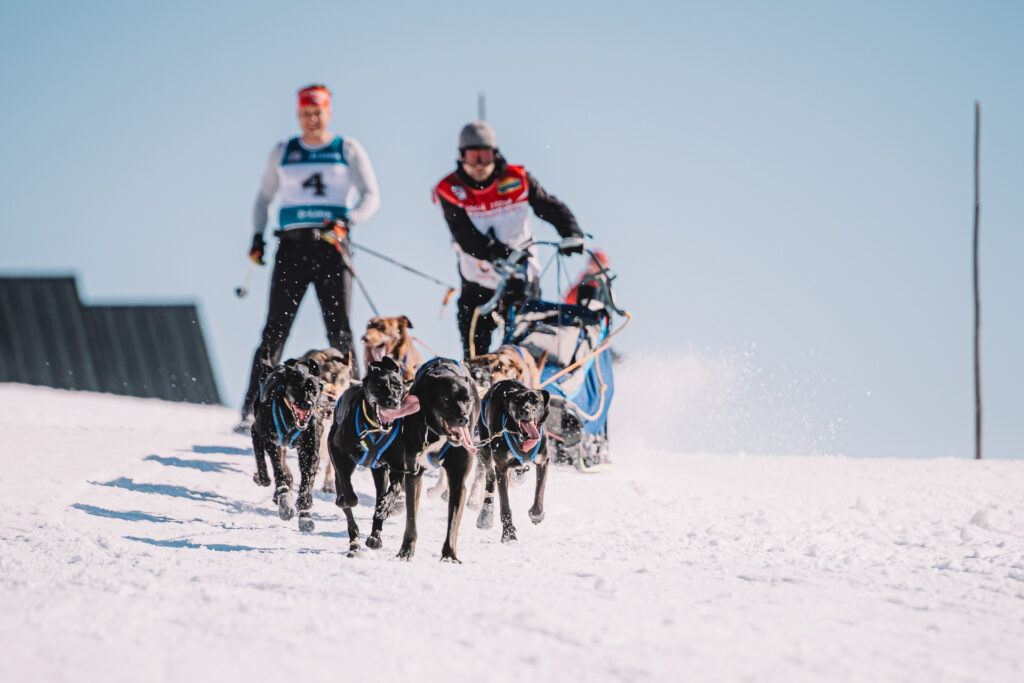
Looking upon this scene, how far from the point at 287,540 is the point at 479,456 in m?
1.00

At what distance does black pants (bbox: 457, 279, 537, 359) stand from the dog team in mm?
938

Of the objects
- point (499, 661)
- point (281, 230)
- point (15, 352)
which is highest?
point (281, 230)

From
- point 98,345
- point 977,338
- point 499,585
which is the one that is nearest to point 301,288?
point 499,585

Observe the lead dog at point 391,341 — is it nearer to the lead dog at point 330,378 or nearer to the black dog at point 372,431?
the lead dog at point 330,378

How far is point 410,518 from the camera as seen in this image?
15.1 feet

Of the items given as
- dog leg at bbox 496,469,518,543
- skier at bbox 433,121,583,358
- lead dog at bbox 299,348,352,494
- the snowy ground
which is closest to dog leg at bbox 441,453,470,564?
the snowy ground

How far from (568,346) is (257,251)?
7.78 feet

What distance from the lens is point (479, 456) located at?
5.36 metres

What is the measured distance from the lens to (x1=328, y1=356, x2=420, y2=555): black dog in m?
4.38

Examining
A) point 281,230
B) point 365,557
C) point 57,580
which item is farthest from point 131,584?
point 281,230

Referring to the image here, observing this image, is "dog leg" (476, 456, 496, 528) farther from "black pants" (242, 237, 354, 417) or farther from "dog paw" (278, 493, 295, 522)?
"black pants" (242, 237, 354, 417)

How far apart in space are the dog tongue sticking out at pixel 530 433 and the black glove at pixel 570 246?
2277mm

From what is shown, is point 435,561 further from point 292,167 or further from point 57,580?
point 292,167

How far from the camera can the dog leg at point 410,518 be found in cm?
453
